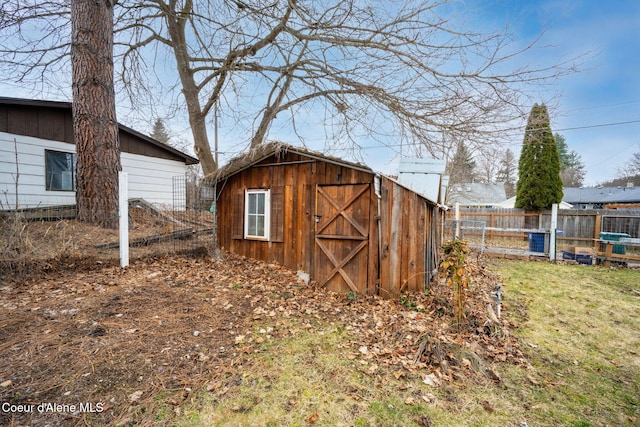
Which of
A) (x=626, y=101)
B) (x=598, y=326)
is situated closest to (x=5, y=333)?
(x=598, y=326)

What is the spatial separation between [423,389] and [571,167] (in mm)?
47001

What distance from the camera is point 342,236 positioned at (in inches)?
221

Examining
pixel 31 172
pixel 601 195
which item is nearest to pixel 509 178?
pixel 601 195

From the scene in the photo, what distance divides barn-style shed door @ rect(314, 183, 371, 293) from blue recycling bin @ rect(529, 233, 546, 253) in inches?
322

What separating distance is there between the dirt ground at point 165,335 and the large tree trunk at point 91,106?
167 centimetres

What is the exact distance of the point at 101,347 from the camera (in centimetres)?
282

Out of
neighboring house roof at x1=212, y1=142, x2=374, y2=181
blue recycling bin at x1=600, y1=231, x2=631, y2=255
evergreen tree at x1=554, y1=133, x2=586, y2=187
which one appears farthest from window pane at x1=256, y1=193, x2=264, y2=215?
evergreen tree at x1=554, y1=133, x2=586, y2=187

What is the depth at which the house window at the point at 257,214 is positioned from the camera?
6707 mm

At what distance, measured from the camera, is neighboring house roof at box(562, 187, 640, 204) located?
66.0 feet

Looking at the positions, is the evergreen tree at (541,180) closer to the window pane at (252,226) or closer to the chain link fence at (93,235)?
the window pane at (252,226)

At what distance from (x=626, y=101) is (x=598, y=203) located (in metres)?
18.8

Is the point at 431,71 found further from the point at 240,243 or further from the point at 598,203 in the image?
the point at 598,203

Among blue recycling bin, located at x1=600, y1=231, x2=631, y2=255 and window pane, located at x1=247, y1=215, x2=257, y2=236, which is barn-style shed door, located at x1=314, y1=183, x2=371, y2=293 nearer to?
window pane, located at x1=247, y1=215, x2=257, y2=236

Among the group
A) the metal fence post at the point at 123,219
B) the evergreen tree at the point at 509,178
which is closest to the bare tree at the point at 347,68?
the metal fence post at the point at 123,219
